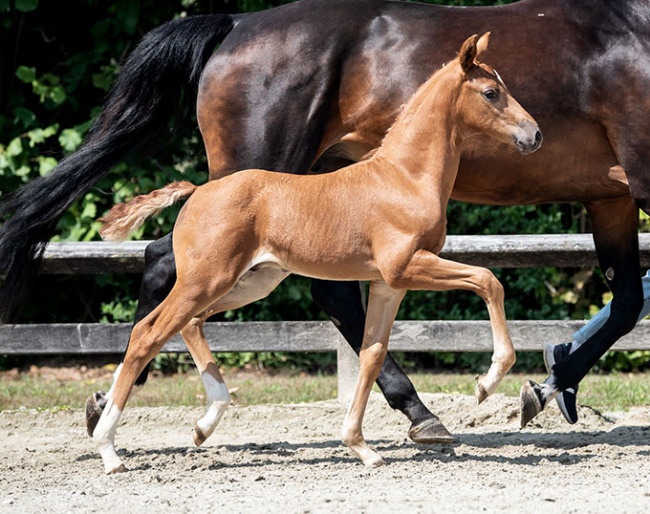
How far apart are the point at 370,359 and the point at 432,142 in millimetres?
947

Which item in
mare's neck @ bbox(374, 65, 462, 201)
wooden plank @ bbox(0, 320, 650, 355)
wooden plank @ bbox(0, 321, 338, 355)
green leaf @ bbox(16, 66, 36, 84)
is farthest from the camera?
green leaf @ bbox(16, 66, 36, 84)

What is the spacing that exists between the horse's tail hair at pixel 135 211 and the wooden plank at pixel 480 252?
2.11 m

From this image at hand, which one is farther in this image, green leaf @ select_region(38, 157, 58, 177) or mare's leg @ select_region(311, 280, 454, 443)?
green leaf @ select_region(38, 157, 58, 177)

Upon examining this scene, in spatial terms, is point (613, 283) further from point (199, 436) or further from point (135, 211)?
point (135, 211)

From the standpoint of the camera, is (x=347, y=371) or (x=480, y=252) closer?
(x=347, y=371)

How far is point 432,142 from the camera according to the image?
179 inches

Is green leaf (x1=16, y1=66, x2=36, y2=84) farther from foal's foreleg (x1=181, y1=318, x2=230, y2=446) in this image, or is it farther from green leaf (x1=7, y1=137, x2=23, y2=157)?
foal's foreleg (x1=181, y1=318, x2=230, y2=446)

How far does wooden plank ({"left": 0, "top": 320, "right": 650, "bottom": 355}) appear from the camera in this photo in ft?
22.5

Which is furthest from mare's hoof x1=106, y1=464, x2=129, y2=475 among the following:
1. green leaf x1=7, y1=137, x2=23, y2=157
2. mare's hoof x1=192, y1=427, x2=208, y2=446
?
green leaf x1=7, y1=137, x2=23, y2=157

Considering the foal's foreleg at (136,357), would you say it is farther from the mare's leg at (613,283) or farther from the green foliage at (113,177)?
the green foliage at (113,177)

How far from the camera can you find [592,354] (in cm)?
547

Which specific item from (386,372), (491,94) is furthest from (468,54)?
(386,372)

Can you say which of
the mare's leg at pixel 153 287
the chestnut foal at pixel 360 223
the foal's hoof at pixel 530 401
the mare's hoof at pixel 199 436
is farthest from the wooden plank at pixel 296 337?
the chestnut foal at pixel 360 223

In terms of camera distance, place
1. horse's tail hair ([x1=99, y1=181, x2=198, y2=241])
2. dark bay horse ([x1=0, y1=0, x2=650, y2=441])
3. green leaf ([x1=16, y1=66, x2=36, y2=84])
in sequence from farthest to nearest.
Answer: green leaf ([x1=16, y1=66, x2=36, y2=84]) < dark bay horse ([x1=0, y1=0, x2=650, y2=441]) < horse's tail hair ([x1=99, y1=181, x2=198, y2=241])
